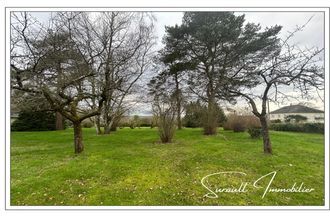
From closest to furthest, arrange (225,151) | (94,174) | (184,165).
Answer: (94,174) < (184,165) < (225,151)

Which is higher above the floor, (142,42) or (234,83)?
(142,42)

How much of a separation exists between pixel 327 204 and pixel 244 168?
5.20 ft

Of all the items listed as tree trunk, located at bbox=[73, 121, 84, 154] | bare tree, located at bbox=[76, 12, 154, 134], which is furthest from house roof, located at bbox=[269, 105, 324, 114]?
tree trunk, located at bbox=[73, 121, 84, 154]

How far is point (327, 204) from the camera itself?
3.74 m

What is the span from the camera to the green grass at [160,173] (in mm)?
3727

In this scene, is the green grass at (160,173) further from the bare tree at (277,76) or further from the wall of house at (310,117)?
the bare tree at (277,76)

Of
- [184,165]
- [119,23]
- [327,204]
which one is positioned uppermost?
[119,23]

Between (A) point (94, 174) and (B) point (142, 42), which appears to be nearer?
(A) point (94, 174)

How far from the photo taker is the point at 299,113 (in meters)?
5.49

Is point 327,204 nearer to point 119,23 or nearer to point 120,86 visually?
point 120,86

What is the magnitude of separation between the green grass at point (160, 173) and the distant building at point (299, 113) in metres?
0.47

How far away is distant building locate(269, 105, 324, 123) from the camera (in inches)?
171
